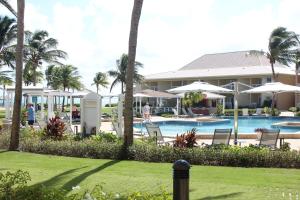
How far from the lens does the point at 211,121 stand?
113ft

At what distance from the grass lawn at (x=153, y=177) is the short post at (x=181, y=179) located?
351 centimetres

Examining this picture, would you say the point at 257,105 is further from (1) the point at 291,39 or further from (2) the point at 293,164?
(2) the point at 293,164

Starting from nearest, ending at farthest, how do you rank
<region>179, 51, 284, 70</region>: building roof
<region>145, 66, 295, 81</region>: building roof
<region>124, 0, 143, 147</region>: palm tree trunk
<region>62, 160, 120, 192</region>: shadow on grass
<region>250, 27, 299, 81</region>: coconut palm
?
<region>62, 160, 120, 192</region>: shadow on grass, <region>124, 0, 143, 147</region>: palm tree trunk, <region>250, 27, 299, 81</region>: coconut palm, <region>145, 66, 295, 81</region>: building roof, <region>179, 51, 284, 70</region>: building roof

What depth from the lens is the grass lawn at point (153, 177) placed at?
7.93m

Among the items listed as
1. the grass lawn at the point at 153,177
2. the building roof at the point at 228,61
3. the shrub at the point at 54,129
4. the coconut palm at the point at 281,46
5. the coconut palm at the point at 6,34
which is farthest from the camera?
the building roof at the point at 228,61

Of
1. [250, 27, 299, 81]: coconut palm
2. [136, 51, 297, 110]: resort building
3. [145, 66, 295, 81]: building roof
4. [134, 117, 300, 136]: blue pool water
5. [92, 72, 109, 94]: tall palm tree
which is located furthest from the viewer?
[92, 72, 109, 94]: tall palm tree

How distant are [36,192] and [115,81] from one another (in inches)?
2108

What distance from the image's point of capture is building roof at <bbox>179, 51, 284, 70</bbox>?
56575 millimetres

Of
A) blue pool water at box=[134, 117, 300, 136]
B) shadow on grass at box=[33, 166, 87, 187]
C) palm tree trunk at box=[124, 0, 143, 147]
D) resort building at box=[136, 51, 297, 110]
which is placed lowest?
shadow on grass at box=[33, 166, 87, 187]

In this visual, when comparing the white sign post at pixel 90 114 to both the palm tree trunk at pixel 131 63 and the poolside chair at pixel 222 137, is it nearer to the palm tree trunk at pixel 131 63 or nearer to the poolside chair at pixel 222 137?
the palm tree trunk at pixel 131 63

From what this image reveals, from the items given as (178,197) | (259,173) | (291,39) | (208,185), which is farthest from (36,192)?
(291,39)

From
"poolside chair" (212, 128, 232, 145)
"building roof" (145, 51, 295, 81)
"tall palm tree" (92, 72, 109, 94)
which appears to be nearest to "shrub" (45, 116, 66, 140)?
"poolside chair" (212, 128, 232, 145)

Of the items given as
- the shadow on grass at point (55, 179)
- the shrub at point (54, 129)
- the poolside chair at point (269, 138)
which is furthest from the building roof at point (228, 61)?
the shadow on grass at point (55, 179)

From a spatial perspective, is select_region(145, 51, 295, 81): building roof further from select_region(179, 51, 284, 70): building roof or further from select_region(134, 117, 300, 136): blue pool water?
select_region(134, 117, 300, 136): blue pool water
